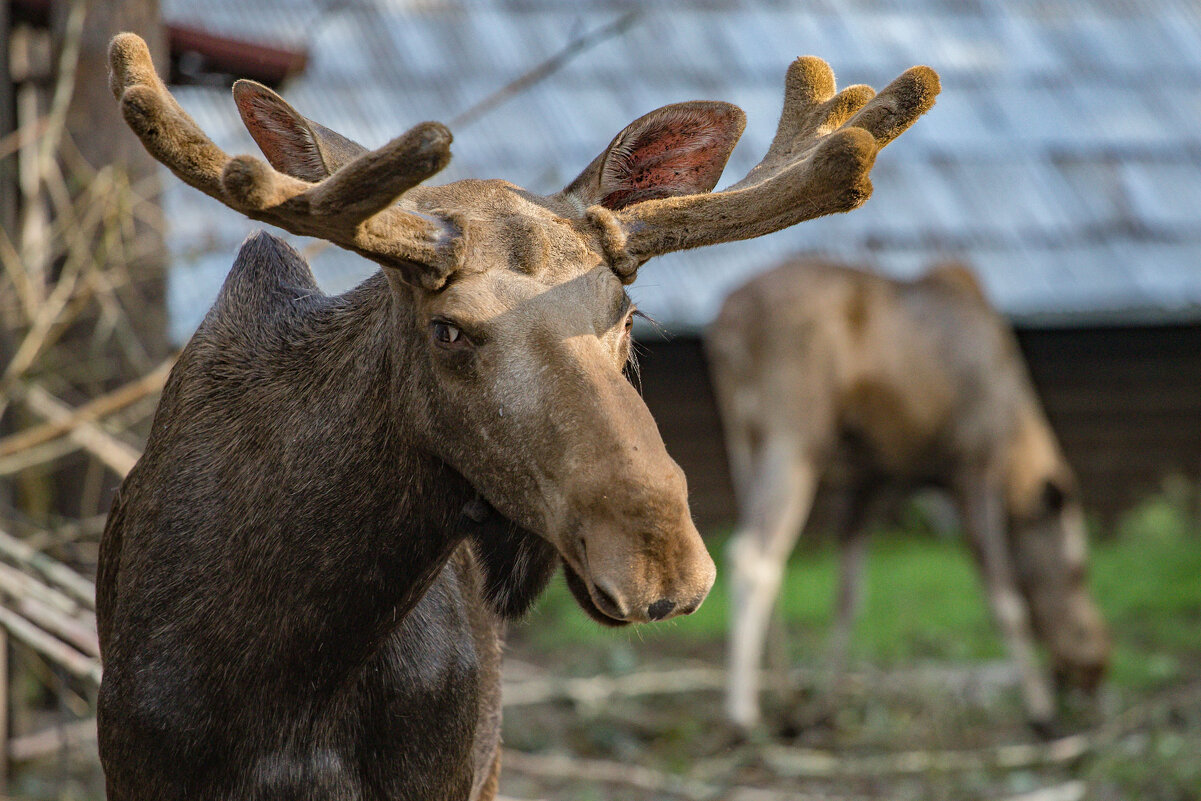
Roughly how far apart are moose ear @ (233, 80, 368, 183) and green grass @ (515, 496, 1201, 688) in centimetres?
502

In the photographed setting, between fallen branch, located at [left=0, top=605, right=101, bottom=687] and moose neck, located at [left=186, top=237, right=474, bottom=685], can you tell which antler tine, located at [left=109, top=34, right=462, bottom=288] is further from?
fallen branch, located at [left=0, top=605, right=101, bottom=687]

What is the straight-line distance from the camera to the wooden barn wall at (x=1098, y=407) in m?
10.2

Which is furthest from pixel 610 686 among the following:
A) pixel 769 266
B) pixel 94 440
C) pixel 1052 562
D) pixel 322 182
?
pixel 322 182

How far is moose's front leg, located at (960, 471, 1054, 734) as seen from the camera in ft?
22.0

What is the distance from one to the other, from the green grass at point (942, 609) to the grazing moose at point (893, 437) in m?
0.61

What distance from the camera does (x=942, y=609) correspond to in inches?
344

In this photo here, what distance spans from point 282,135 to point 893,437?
575 cm

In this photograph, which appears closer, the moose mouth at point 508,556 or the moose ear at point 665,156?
the moose mouth at point 508,556

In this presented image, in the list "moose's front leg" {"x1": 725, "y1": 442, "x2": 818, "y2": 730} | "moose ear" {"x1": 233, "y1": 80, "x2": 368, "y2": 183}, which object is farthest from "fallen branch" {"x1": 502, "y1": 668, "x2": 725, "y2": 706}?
"moose ear" {"x1": 233, "y1": 80, "x2": 368, "y2": 183}

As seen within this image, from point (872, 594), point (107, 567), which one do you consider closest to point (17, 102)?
point (107, 567)

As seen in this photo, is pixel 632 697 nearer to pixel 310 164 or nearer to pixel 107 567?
pixel 107 567

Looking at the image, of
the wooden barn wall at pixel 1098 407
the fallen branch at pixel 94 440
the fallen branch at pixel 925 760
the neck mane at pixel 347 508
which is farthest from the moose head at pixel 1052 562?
the neck mane at pixel 347 508

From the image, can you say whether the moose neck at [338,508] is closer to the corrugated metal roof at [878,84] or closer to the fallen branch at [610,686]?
the fallen branch at [610,686]

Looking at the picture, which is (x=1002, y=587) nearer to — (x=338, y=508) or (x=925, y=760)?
(x=925, y=760)
